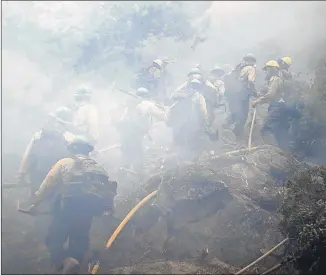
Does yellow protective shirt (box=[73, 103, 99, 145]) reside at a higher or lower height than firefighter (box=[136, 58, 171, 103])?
lower

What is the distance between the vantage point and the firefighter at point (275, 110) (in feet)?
39.3

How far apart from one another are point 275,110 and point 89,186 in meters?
7.52

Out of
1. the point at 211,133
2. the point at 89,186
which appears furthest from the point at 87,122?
the point at 89,186

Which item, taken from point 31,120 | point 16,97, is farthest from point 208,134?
point 16,97

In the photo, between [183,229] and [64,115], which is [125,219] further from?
[64,115]

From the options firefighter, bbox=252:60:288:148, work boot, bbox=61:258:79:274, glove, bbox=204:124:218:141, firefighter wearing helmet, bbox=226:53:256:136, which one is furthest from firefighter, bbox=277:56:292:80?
work boot, bbox=61:258:79:274

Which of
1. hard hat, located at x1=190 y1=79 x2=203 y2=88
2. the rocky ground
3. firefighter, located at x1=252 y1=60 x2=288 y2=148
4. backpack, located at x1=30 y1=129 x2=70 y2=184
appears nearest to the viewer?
the rocky ground

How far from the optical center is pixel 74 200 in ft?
24.1

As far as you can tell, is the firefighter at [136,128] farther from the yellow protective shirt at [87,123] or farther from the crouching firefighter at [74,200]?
the crouching firefighter at [74,200]

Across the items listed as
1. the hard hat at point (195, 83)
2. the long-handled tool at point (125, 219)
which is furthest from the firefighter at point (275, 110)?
the long-handled tool at point (125, 219)

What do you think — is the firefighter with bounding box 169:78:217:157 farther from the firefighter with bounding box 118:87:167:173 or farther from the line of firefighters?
the firefighter with bounding box 118:87:167:173

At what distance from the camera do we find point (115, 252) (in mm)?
7500

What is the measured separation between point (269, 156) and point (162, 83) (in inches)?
253

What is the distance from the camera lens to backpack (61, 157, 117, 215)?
732 cm
